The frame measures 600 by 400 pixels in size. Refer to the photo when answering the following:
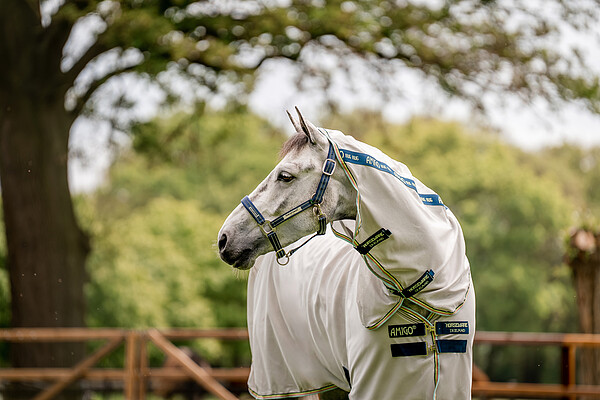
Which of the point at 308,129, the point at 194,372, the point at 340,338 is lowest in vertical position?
the point at 194,372

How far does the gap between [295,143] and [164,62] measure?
555 centimetres

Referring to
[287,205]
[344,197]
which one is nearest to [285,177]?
[287,205]

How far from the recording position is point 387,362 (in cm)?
273

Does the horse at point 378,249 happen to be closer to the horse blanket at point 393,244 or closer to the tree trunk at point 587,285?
the horse blanket at point 393,244

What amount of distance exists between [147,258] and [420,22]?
15017 mm

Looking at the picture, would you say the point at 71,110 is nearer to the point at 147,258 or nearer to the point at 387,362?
the point at 387,362

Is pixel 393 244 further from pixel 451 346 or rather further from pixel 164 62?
pixel 164 62

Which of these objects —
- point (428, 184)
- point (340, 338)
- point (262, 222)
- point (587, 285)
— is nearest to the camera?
point (262, 222)

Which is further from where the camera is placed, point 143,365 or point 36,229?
point 36,229

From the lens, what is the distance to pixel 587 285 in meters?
7.13

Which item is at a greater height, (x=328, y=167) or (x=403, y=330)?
(x=328, y=167)

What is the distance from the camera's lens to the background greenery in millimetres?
19094

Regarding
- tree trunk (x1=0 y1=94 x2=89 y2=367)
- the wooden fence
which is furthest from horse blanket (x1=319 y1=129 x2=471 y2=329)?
tree trunk (x1=0 y1=94 x2=89 y2=367)

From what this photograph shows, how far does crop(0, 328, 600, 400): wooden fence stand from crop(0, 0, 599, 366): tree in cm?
140
